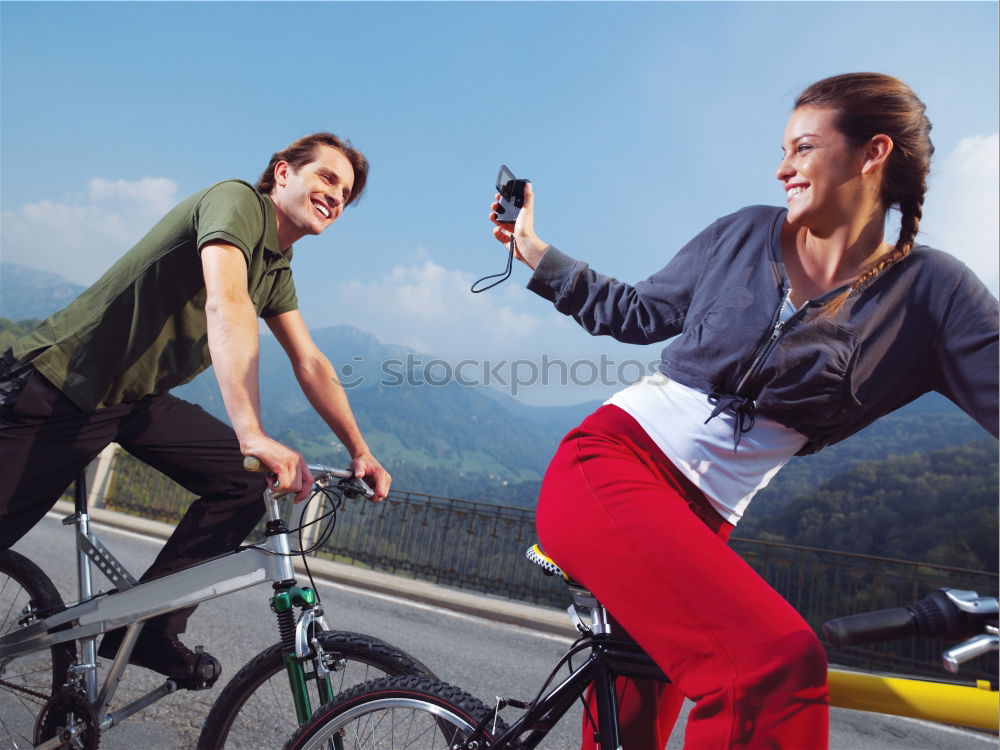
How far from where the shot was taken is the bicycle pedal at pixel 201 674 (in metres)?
2.39

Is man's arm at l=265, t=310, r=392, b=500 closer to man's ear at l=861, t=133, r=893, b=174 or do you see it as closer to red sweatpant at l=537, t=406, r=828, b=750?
red sweatpant at l=537, t=406, r=828, b=750

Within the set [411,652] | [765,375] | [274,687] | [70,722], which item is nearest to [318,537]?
[274,687]

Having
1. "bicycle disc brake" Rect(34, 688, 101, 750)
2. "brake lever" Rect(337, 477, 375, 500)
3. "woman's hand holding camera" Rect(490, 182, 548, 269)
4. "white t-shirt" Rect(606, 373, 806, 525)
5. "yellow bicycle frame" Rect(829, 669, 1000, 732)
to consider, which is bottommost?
"bicycle disc brake" Rect(34, 688, 101, 750)

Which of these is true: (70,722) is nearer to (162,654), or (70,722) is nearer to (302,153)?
(162,654)

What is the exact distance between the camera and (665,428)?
4.97ft

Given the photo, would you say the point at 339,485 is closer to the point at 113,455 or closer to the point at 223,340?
the point at 223,340

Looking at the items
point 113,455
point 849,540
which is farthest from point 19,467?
point 849,540

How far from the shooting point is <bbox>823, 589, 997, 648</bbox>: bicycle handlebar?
41.4 inches

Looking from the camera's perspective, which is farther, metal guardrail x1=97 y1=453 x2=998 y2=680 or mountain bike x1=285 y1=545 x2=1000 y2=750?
metal guardrail x1=97 y1=453 x2=998 y2=680

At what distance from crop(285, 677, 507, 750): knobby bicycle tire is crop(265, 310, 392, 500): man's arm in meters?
0.84

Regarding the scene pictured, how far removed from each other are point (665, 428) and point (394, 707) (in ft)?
3.03

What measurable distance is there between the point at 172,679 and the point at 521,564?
1041 cm

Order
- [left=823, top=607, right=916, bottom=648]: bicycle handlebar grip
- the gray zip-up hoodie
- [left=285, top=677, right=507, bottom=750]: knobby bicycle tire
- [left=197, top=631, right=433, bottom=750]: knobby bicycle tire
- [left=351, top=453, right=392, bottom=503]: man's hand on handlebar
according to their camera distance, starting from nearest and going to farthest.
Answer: [left=823, top=607, right=916, bottom=648]: bicycle handlebar grip, the gray zip-up hoodie, [left=285, top=677, right=507, bottom=750]: knobby bicycle tire, [left=197, top=631, right=433, bottom=750]: knobby bicycle tire, [left=351, top=453, right=392, bottom=503]: man's hand on handlebar

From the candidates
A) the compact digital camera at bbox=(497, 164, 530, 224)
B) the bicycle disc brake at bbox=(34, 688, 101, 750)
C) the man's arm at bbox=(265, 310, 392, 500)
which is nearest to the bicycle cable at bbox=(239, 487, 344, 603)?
the man's arm at bbox=(265, 310, 392, 500)
